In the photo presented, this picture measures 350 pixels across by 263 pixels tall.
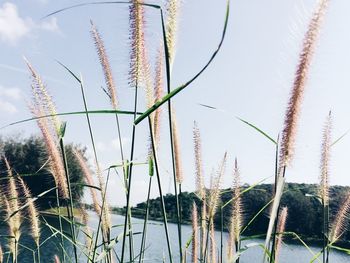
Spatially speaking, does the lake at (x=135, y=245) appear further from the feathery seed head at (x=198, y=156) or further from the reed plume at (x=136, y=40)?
the reed plume at (x=136, y=40)

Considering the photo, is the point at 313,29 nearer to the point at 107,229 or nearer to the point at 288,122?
the point at 288,122

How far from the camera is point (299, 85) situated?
168 cm

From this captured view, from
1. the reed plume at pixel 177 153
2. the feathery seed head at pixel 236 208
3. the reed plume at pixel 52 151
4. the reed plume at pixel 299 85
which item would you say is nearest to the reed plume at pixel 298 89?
the reed plume at pixel 299 85

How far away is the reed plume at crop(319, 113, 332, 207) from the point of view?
9.30ft

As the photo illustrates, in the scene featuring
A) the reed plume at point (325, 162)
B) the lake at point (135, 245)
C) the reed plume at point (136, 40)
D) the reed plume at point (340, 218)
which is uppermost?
the reed plume at point (136, 40)

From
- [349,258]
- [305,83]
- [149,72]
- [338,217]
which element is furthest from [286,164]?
[349,258]

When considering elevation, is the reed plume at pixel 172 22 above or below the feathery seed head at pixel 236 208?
above

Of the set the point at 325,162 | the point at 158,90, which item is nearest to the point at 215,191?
the point at 325,162

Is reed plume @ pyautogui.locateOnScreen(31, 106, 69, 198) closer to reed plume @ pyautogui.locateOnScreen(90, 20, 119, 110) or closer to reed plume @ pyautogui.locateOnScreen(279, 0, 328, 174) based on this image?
reed plume @ pyautogui.locateOnScreen(90, 20, 119, 110)

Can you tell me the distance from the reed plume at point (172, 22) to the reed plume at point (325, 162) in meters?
1.53

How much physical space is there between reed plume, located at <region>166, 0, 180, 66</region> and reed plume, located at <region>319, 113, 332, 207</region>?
153cm

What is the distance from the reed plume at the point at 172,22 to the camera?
1726 millimetres

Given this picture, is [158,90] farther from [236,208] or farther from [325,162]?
[325,162]

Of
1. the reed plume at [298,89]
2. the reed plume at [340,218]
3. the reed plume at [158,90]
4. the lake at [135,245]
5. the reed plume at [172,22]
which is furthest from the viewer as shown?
the lake at [135,245]
